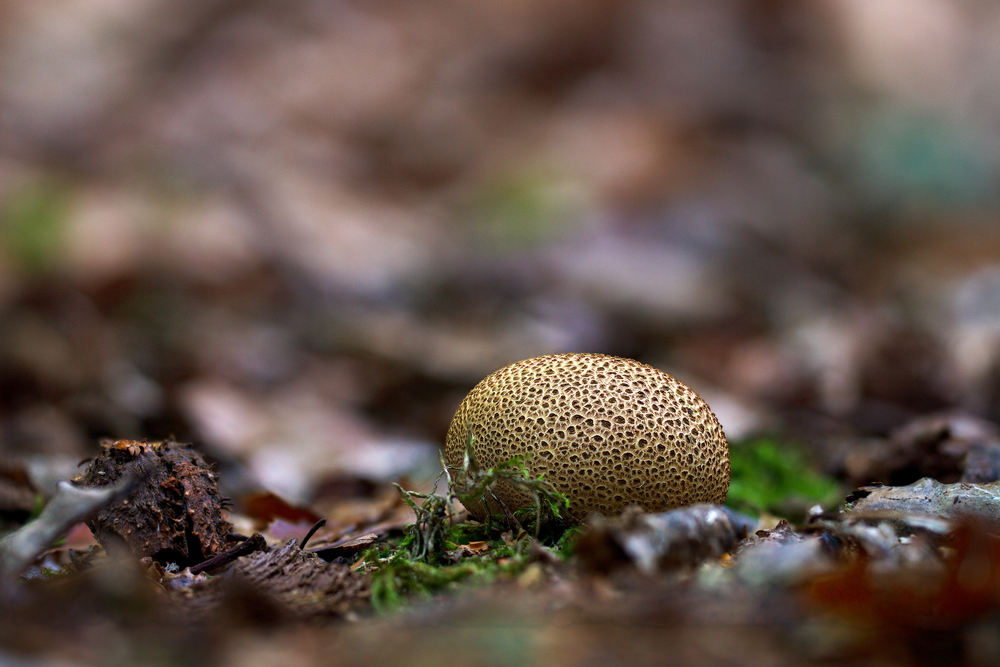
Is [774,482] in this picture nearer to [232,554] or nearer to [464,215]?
[232,554]

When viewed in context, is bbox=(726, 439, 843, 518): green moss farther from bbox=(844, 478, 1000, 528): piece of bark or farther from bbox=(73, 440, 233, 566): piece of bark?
bbox=(73, 440, 233, 566): piece of bark

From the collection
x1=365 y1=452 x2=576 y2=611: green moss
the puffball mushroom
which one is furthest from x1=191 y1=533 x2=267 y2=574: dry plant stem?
the puffball mushroom

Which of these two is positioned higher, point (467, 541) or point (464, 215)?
point (464, 215)

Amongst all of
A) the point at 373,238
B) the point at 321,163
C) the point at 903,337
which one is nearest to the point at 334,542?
the point at 903,337

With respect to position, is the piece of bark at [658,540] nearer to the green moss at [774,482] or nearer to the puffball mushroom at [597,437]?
the puffball mushroom at [597,437]

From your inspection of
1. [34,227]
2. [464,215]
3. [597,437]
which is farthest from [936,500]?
[464,215]

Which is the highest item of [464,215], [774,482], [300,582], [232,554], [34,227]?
[464,215]

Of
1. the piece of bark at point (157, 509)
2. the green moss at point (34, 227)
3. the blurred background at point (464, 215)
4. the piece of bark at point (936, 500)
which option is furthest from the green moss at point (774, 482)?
the green moss at point (34, 227)
